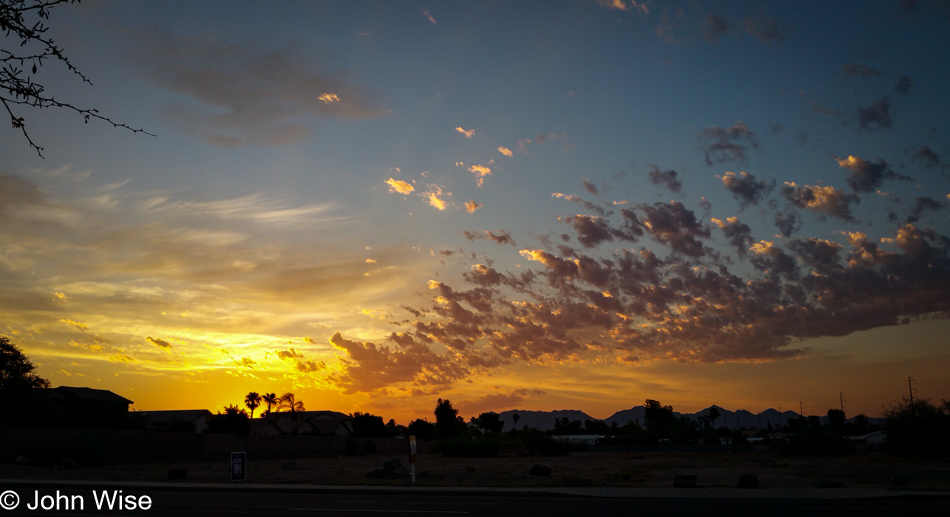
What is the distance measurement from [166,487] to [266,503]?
8528 millimetres

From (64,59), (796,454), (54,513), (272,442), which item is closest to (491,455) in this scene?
(272,442)

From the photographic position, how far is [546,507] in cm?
2006

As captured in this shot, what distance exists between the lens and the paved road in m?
18.2

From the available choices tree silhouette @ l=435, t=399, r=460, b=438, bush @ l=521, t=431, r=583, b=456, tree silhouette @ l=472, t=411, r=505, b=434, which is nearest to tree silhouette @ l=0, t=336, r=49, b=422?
bush @ l=521, t=431, r=583, b=456

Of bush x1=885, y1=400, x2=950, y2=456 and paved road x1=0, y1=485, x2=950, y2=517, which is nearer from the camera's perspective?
paved road x1=0, y1=485, x2=950, y2=517

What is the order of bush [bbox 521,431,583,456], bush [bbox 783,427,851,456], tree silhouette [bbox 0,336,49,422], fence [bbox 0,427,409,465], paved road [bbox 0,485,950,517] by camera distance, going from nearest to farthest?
1. paved road [bbox 0,485,950,517]
2. fence [bbox 0,427,409,465]
3. tree silhouette [bbox 0,336,49,422]
4. bush [bbox 783,427,851,456]
5. bush [bbox 521,431,583,456]

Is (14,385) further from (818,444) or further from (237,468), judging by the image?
(818,444)

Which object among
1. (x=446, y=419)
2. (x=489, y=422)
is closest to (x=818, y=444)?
(x=446, y=419)

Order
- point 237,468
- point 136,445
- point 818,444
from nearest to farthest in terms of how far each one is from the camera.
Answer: point 237,468 < point 136,445 < point 818,444

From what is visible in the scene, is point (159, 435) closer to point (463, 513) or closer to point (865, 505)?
point (463, 513)

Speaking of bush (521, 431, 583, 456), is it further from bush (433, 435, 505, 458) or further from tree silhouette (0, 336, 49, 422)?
tree silhouette (0, 336, 49, 422)

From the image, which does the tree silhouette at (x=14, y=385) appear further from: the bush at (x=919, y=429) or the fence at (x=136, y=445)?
the bush at (x=919, y=429)

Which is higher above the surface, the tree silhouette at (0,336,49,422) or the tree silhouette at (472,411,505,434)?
the tree silhouette at (0,336,49,422)

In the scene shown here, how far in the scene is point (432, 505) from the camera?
2058 centimetres
